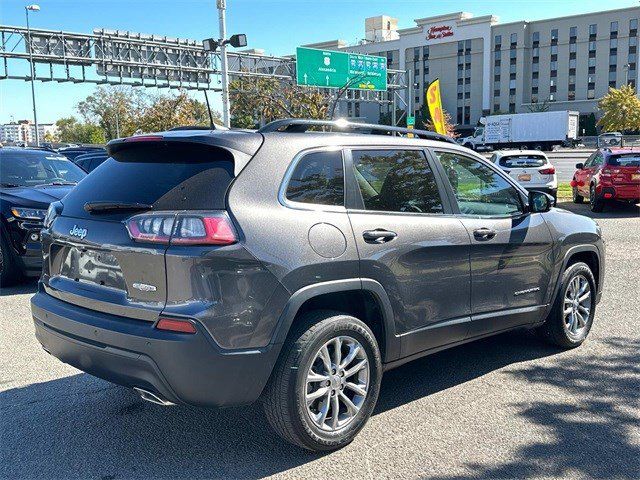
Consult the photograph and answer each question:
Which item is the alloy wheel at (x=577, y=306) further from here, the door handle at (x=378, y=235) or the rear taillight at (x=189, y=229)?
the rear taillight at (x=189, y=229)

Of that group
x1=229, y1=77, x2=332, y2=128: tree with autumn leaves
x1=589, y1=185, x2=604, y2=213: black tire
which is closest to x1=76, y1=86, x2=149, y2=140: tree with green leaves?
x1=229, y1=77, x2=332, y2=128: tree with autumn leaves

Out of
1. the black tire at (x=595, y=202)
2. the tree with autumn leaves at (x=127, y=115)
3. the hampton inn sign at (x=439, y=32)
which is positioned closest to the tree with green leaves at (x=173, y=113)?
the tree with autumn leaves at (x=127, y=115)

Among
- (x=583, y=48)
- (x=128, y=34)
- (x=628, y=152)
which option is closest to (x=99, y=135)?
(x=128, y=34)

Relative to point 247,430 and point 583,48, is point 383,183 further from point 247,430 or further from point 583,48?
point 583,48

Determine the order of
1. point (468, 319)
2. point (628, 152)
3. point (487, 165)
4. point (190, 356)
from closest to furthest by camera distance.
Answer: point (190, 356)
point (468, 319)
point (487, 165)
point (628, 152)

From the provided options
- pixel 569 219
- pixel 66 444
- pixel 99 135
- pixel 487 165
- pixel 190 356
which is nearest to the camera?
pixel 190 356

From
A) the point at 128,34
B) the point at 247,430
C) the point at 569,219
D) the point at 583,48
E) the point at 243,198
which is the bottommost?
the point at 247,430

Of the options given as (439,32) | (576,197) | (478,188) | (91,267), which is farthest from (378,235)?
(439,32)

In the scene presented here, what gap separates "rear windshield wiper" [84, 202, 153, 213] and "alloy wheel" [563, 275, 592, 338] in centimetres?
370

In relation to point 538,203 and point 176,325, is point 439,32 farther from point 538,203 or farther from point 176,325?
point 176,325

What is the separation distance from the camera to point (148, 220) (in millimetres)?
3205

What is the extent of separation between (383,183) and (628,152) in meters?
14.0

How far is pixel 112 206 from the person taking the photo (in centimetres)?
341

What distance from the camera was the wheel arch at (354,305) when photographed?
3277 mm
